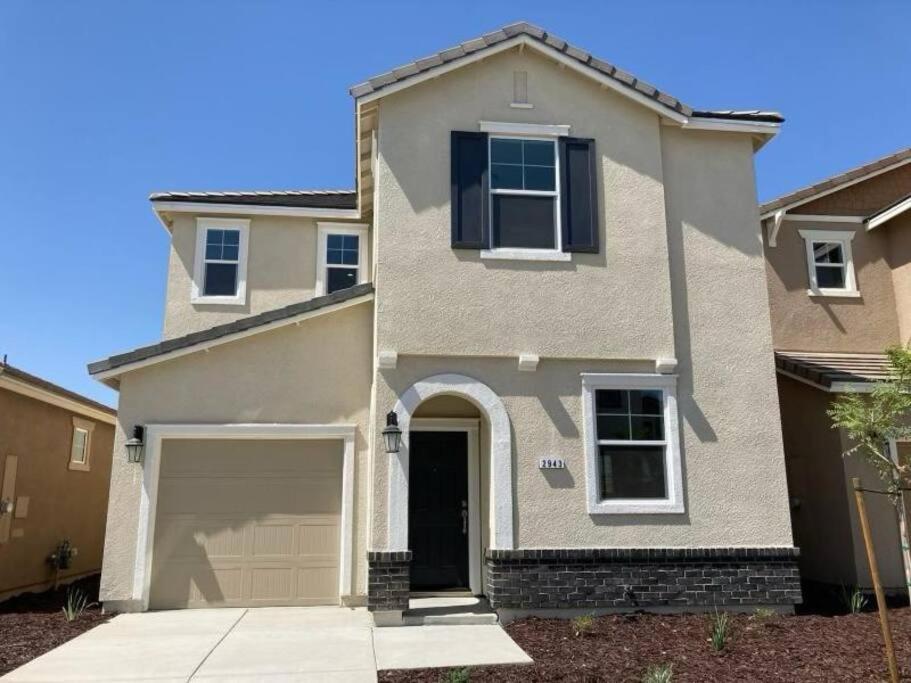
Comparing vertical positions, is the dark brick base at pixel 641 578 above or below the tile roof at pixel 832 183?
below

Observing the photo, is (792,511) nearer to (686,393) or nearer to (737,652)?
(686,393)

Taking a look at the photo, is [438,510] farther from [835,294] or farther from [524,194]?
[835,294]

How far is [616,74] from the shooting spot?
36.2ft

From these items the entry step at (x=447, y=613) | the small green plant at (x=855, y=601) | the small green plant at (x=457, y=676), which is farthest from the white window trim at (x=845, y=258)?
the small green plant at (x=457, y=676)

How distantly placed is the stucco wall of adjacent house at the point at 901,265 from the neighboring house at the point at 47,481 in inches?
593

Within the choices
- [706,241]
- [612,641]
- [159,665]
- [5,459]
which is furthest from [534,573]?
[5,459]

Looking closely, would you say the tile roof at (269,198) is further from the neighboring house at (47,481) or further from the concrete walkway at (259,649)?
the concrete walkway at (259,649)

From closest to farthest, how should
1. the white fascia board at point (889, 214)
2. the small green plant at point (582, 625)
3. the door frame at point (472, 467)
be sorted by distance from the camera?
the small green plant at point (582, 625), the door frame at point (472, 467), the white fascia board at point (889, 214)

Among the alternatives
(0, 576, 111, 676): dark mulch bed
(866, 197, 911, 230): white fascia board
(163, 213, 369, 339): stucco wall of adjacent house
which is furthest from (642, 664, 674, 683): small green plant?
(866, 197, 911, 230): white fascia board

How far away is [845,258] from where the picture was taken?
46.4 ft

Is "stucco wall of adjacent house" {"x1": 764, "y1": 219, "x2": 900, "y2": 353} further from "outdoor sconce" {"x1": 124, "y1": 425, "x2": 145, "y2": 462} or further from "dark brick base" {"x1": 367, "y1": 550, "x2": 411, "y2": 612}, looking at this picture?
"outdoor sconce" {"x1": 124, "y1": 425, "x2": 145, "y2": 462}

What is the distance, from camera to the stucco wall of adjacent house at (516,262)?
1034 centimetres

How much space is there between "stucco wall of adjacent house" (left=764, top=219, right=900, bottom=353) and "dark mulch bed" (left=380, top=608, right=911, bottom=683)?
5.19m

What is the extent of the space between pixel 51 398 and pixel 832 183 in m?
14.7
